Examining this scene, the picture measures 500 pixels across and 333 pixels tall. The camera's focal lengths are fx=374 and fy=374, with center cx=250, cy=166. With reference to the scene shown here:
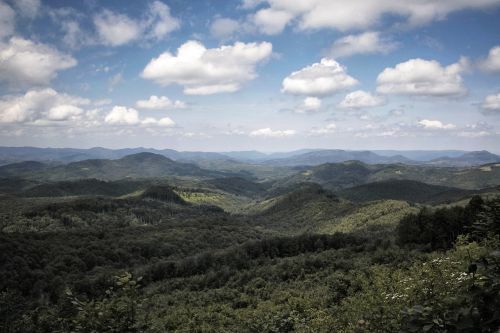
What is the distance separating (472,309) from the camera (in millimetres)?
7082

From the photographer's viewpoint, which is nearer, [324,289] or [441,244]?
[324,289]

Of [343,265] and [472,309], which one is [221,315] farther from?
[472,309]

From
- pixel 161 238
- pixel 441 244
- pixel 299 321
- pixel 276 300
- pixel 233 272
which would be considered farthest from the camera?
pixel 161 238

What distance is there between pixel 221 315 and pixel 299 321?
14.9 m

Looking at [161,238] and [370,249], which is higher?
[370,249]

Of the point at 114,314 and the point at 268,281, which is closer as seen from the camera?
the point at 114,314

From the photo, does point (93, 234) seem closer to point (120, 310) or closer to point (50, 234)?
point (50, 234)

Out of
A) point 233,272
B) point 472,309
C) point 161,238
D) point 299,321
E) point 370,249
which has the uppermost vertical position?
point 472,309

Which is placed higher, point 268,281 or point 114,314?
point 114,314

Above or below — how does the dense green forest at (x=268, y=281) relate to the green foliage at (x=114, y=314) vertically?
below

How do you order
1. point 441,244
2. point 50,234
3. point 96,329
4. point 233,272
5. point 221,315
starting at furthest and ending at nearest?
point 50,234 → point 233,272 → point 441,244 → point 221,315 → point 96,329

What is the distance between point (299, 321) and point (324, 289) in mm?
18265

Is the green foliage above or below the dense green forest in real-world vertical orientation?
above

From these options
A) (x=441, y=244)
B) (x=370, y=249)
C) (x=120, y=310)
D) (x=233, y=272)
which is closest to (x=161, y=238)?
(x=233, y=272)
